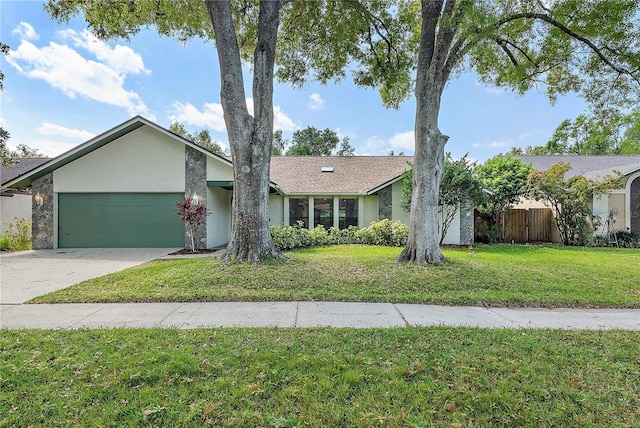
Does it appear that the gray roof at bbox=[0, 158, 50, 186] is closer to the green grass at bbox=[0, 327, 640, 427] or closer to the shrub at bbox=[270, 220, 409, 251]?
the shrub at bbox=[270, 220, 409, 251]

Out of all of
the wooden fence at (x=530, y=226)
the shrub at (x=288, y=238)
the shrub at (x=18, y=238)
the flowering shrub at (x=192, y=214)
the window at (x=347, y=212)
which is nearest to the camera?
the shrub at (x=288, y=238)

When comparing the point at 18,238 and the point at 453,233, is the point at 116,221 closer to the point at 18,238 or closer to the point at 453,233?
the point at 18,238

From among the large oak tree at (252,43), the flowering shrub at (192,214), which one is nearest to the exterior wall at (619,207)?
the large oak tree at (252,43)

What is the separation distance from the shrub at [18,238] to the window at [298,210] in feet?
38.4

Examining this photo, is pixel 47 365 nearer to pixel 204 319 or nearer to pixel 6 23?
pixel 204 319

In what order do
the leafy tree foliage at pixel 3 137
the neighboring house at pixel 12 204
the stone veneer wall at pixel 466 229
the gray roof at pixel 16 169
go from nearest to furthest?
the leafy tree foliage at pixel 3 137, the stone veneer wall at pixel 466 229, the neighboring house at pixel 12 204, the gray roof at pixel 16 169

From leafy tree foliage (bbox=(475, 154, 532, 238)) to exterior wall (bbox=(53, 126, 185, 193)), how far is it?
541 inches

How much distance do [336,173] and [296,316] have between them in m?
13.1

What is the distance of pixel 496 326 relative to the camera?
431 centimetres

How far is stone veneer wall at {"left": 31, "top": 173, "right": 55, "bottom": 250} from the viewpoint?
1288 cm

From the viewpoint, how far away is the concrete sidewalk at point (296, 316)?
430 centimetres

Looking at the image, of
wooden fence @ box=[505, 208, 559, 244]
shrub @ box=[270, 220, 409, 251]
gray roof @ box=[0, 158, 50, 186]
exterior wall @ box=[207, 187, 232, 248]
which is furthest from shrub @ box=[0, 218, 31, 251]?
wooden fence @ box=[505, 208, 559, 244]

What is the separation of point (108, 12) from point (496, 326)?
1389 centimetres

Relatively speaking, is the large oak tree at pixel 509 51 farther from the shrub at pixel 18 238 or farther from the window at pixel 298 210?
the shrub at pixel 18 238
